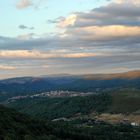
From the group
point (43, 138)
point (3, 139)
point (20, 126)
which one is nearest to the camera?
point (3, 139)

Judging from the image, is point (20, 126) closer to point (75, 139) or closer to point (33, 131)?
point (33, 131)

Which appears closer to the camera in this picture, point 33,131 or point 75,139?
point 33,131

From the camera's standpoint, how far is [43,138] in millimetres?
164250

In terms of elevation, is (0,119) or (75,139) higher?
(0,119)

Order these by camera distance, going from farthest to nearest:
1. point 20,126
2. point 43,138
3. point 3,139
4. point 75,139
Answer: point 75,139, point 20,126, point 43,138, point 3,139

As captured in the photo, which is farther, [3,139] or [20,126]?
[20,126]

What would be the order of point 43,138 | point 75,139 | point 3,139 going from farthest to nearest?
point 75,139 < point 43,138 < point 3,139

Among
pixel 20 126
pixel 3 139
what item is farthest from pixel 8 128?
pixel 3 139

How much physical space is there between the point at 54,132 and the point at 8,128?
3477 cm

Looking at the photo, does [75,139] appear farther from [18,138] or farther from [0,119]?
[18,138]

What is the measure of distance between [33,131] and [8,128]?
1710cm

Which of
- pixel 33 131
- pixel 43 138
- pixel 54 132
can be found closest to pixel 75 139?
pixel 54 132

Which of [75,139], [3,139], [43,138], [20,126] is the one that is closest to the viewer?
[3,139]

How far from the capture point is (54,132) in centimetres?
19950
